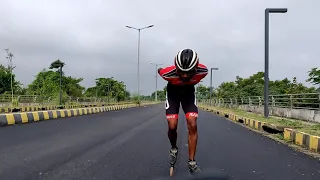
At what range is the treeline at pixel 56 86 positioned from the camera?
151 ft

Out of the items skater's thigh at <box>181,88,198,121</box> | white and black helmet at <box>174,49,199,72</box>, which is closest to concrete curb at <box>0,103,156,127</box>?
skater's thigh at <box>181,88,198,121</box>

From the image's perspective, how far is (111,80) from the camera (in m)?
83.4

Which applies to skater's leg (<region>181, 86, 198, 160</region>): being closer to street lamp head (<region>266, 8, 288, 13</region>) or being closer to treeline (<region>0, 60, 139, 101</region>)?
street lamp head (<region>266, 8, 288, 13</region>)

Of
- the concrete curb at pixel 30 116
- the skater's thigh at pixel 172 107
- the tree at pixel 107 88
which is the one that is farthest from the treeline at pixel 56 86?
the skater's thigh at pixel 172 107

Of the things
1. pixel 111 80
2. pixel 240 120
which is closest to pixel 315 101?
pixel 240 120

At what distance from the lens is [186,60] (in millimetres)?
3928

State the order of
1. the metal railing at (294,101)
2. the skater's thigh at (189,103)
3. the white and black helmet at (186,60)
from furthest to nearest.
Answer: the metal railing at (294,101) → the skater's thigh at (189,103) → the white and black helmet at (186,60)

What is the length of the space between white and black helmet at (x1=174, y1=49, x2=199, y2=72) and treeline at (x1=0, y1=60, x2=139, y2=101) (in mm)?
24473

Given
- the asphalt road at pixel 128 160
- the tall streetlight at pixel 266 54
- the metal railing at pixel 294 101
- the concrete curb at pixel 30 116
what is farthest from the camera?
the tall streetlight at pixel 266 54

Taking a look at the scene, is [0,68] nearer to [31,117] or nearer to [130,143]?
[31,117]

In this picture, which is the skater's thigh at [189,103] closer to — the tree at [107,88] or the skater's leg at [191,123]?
the skater's leg at [191,123]

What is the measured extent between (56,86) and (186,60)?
152 ft

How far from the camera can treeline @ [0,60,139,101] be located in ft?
151

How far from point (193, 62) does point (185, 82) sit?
0.47 metres
